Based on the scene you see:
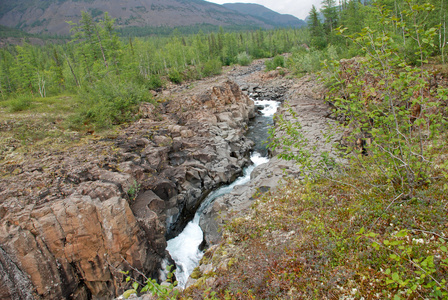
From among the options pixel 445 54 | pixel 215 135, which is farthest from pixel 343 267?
pixel 445 54

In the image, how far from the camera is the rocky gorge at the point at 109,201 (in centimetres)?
862

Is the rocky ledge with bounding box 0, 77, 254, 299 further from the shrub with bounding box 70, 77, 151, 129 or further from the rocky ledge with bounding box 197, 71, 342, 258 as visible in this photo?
the shrub with bounding box 70, 77, 151, 129

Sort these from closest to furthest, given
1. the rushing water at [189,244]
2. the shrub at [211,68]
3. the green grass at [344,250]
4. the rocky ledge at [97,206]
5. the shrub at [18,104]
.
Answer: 1. the green grass at [344,250]
2. the rocky ledge at [97,206]
3. the rushing water at [189,244]
4. the shrub at [18,104]
5. the shrub at [211,68]

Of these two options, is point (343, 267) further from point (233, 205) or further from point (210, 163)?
point (210, 163)

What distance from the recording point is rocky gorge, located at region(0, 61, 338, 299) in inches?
340

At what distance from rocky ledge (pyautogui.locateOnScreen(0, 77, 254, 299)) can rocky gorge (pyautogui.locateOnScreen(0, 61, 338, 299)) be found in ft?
0.13

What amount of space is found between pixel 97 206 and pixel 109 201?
1.62ft

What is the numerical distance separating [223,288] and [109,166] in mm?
10756

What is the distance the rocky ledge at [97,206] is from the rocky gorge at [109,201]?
4 cm

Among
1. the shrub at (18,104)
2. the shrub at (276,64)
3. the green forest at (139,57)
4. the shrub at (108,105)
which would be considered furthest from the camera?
the shrub at (276,64)

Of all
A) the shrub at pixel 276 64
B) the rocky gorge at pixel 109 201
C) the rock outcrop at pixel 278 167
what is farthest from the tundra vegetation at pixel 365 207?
the shrub at pixel 276 64

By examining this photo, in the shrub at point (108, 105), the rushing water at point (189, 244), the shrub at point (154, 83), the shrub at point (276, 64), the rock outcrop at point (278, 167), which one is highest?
the shrub at point (276, 64)

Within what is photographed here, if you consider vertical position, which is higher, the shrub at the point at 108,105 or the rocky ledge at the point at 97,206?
the shrub at the point at 108,105

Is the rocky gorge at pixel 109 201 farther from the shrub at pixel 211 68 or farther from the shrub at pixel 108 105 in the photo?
the shrub at pixel 211 68
